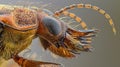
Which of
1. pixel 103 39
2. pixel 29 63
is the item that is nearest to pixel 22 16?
pixel 29 63

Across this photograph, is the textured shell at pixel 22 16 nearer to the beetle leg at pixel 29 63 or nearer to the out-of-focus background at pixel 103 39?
the beetle leg at pixel 29 63

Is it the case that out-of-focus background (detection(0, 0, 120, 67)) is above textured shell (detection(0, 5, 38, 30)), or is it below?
below

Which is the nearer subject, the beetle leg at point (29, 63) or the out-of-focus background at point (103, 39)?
the beetle leg at point (29, 63)

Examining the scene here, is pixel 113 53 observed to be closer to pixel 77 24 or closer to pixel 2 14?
pixel 77 24

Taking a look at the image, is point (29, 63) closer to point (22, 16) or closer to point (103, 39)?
point (22, 16)

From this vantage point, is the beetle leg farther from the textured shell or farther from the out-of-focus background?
the out-of-focus background

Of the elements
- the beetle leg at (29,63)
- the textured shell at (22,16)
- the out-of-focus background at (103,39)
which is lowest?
the out-of-focus background at (103,39)

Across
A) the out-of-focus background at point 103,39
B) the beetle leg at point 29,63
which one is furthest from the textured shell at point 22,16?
the out-of-focus background at point 103,39

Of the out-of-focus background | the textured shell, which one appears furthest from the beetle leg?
the out-of-focus background

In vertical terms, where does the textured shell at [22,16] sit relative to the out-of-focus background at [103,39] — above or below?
above
